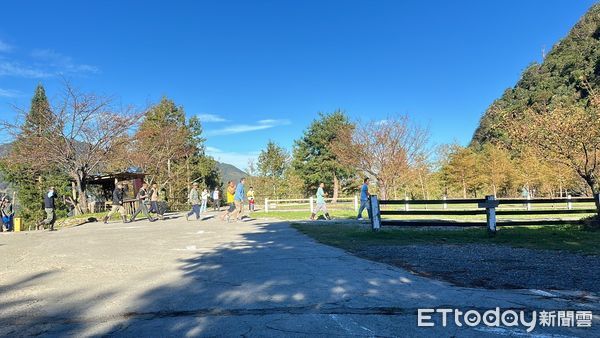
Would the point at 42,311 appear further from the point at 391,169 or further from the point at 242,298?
the point at 391,169

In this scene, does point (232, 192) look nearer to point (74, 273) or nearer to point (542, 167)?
point (74, 273)

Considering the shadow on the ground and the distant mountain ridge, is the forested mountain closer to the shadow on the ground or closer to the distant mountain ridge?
the distant mountain ridge

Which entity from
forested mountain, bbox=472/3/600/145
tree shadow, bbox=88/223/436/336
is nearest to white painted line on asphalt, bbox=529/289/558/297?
tree shadow, bbox=88/223/436/336

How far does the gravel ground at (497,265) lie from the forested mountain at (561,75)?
46303mm

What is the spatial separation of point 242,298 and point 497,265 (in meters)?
4.27

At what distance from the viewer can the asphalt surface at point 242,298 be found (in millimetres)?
3857

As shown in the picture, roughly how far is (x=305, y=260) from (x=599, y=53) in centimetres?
6035

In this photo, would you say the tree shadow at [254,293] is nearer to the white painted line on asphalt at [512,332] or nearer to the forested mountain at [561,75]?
the white painted line on asphalt at [512,332]

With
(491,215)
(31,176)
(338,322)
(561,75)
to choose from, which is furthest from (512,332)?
(561,75)

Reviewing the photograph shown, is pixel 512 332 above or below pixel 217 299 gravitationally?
below

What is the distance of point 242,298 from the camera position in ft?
16.1

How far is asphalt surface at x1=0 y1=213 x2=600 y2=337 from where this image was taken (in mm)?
3857

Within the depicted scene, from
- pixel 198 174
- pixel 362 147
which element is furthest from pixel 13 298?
pixel 198 174

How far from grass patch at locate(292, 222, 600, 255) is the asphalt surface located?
7.78 ft
